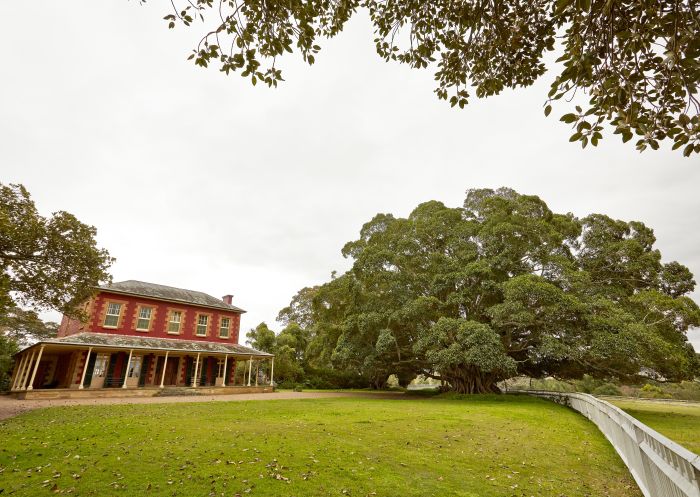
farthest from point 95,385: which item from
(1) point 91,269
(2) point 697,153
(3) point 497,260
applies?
(2) point 697,153

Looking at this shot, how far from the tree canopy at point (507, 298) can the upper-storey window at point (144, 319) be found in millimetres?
12534

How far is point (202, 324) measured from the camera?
28562mm

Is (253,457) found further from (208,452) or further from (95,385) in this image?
(95,385)

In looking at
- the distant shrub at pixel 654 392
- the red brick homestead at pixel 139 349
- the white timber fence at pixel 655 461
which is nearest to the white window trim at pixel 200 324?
the red brick homestead at pixel 139 349

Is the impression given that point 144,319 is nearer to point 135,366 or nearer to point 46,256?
point 135,366

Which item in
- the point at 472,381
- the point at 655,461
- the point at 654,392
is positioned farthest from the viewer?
the point at 654,392

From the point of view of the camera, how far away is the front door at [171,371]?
84.4ft

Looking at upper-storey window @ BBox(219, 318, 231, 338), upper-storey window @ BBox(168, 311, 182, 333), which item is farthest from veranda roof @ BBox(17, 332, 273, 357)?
upper-storey window @ BBox(219, 318, 231, 338)

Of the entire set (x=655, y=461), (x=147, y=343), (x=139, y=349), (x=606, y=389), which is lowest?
(x=606, y=389)

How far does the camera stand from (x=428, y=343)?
21.6m

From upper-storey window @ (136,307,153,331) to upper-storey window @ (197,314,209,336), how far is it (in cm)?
369

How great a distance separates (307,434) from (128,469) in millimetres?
4210

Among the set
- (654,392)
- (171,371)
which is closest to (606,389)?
(654,392)

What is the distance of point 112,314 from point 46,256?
528 inches
